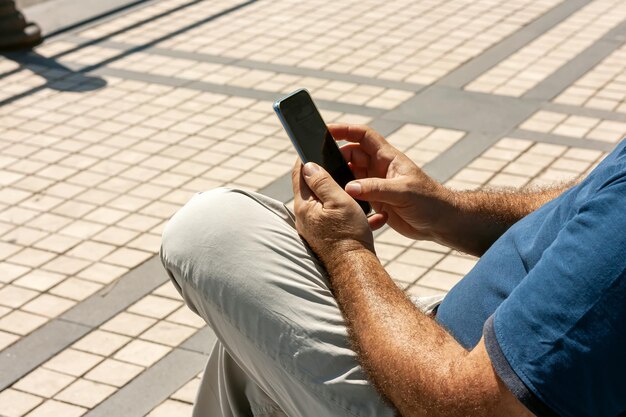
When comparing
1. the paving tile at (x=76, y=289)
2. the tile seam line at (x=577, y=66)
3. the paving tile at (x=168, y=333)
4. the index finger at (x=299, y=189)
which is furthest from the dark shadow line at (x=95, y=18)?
the index finger at (x=299, y=189)

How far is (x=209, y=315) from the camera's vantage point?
80.9 inches

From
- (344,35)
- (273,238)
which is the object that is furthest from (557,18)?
(273,238)

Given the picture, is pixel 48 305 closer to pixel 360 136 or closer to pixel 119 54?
pixel 360 136

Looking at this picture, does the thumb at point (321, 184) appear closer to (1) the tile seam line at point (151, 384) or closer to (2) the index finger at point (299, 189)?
(2) the index finger at point (299, 189)

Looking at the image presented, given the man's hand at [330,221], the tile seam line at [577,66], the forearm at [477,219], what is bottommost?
the tile seam line at [577,66]

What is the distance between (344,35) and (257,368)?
4.90 metres

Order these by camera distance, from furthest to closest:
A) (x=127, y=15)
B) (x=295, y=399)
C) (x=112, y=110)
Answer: (x=127, y=15), (x=112, y=110), (x=295, y=399)

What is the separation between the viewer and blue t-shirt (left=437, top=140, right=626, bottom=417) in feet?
5.16

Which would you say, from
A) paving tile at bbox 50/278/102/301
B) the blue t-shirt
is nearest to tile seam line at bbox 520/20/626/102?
paving tile at bbox 50/278/102/301

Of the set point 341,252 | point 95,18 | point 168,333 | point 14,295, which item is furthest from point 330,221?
point 95,18

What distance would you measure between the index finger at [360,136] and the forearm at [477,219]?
0.21 metres

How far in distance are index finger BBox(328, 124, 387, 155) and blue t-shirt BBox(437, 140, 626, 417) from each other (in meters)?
0.79

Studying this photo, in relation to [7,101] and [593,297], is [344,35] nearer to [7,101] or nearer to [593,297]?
[7,101]

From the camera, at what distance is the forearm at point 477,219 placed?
7.86 ft
